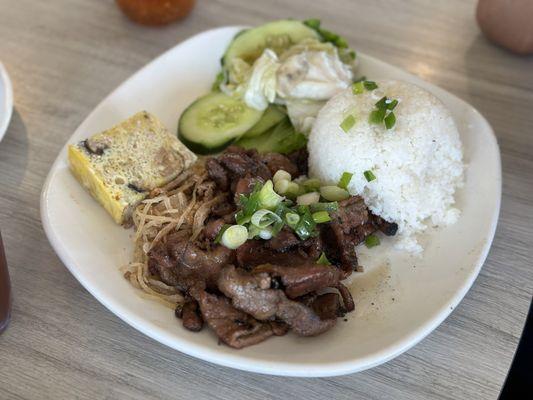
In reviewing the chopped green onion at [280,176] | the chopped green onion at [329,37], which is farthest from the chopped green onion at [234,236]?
the chopped green onion at [329,37]

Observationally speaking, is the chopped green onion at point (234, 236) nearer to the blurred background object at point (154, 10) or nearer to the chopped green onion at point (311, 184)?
the chopped green onion at point (311, 184)

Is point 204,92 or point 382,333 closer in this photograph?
point 382,333

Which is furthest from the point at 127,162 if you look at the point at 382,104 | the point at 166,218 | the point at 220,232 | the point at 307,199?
the point at 382,104

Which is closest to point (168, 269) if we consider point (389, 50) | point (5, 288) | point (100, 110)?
point (5, 288)

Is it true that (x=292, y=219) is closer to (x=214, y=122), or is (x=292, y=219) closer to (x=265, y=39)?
(x=214, y=122)

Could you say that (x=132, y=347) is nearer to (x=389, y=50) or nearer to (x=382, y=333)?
(x=382, y=333)

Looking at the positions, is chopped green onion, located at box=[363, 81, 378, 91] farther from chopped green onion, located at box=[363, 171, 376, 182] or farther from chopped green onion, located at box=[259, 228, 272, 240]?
chopped green onion, located at box=[259, 228, 272, 240]
